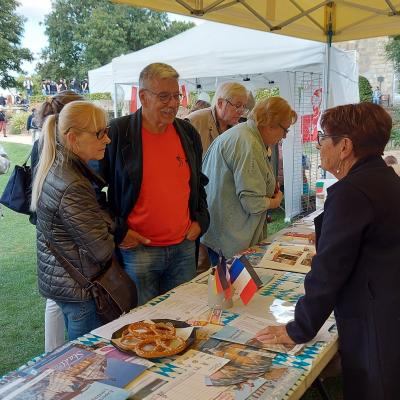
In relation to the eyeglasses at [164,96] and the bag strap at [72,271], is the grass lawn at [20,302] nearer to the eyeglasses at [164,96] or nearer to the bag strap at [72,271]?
the bag strap at [72,271]

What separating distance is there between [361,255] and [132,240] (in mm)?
994

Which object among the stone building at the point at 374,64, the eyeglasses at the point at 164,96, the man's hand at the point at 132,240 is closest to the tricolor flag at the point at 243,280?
the man's hand at the point at 132,240

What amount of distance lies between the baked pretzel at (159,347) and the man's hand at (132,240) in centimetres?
67

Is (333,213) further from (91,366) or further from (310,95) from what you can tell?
(310,95)

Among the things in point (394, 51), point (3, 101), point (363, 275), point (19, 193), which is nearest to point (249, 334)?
point (363, 275)

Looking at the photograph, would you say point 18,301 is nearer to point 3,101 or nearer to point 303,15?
point 303,15

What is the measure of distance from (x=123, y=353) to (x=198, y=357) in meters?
0.20

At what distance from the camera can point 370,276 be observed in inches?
46.8

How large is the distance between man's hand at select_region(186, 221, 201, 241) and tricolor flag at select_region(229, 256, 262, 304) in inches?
16.9

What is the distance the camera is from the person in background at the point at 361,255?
1.15 m

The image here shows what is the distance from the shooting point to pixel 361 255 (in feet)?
3.88

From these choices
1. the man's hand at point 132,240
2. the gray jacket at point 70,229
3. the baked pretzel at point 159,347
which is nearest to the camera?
the baked pretzel at point 159,347

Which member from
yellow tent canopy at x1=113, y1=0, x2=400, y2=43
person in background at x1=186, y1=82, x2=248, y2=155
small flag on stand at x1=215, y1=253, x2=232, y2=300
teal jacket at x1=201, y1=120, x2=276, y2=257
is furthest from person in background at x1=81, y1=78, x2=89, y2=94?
small flag on stand at x1=215, y1=253, x2=232, y2=300

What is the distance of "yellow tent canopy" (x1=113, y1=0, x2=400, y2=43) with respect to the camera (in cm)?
280
